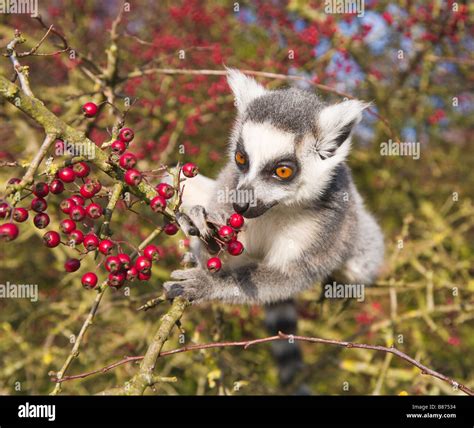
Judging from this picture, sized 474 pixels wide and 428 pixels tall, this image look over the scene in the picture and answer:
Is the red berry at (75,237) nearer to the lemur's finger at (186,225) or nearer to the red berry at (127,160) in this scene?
the red berry at (127,160)

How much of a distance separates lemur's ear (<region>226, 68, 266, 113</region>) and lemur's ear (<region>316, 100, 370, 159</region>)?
0.69m

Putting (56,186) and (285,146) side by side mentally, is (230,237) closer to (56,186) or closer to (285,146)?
(56,186)

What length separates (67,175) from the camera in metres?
2.68

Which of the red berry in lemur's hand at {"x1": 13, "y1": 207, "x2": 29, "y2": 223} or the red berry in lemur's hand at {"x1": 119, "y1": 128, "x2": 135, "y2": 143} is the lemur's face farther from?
the red berry in lemur's hand at {"x1": 13, "y1": 207, "x2": 29, "y2": 223}

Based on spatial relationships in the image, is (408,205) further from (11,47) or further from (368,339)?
(11,47)

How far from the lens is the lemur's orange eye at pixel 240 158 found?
3999mm

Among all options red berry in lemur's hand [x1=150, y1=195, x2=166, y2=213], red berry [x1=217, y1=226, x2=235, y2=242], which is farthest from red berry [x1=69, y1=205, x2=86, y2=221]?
red berry [x1=217, y1=226, x2=235, y2=242]

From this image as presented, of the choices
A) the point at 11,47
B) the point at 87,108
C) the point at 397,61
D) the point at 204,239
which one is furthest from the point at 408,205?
the point at 11,47

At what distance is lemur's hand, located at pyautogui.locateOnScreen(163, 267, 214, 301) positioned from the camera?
3547 mm

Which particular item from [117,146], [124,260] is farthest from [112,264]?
[117,146]

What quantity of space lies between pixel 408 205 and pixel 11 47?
675cm

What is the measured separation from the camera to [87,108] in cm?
308

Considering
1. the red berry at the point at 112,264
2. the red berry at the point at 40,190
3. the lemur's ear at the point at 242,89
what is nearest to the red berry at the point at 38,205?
the red berry at the point at 40,190

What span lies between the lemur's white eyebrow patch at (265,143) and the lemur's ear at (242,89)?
0.62 metres
